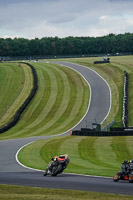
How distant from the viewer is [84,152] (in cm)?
3919

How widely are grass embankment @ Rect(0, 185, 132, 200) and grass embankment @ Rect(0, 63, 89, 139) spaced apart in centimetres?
3712

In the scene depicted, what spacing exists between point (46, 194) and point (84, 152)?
1933cm

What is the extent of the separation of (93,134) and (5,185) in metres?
28.3

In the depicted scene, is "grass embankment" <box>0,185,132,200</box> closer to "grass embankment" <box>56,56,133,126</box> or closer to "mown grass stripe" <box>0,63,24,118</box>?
"grass embankment" <box>56,56,133,126</box>

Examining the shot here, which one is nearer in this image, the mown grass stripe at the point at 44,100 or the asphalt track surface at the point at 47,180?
the asphalt track surface at the point at 47,180

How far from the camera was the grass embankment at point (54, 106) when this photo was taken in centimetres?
6479

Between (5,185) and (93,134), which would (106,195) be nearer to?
(5,185)

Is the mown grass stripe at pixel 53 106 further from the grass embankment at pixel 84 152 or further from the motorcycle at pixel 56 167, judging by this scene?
the motorcycle at pixel 56 167

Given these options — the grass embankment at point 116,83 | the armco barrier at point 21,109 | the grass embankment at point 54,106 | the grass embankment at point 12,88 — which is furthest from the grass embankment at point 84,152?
the grass embankment at point 12,88

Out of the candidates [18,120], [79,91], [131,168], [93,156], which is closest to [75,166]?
[93,156]

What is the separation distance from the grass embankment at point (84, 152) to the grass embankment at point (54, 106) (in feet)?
48.0

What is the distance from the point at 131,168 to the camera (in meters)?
22.8

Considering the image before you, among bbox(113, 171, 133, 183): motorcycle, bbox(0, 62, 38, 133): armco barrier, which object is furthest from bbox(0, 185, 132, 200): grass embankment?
bbox(0, 62, 38, 133): armco barrier

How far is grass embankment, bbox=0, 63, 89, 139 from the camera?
64787 millimetres
